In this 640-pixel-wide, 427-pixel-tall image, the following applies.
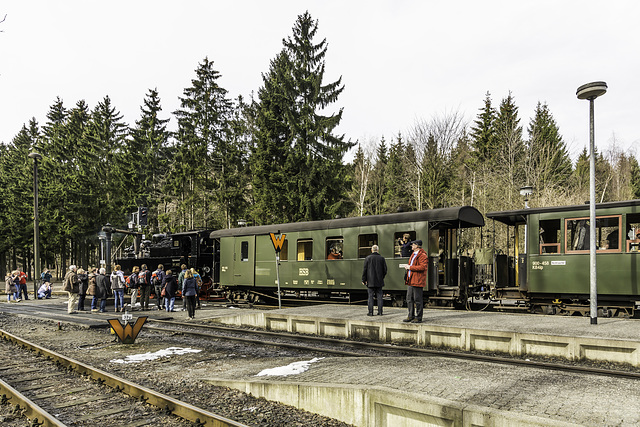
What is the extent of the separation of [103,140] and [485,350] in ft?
153

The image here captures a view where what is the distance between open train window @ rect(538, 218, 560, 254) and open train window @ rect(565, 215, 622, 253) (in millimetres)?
249

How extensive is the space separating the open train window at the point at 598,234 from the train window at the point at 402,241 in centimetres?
422

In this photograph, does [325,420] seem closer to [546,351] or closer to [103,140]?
[546,351]

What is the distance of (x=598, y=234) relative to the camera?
12633 mm

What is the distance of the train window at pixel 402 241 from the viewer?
14.6 meters

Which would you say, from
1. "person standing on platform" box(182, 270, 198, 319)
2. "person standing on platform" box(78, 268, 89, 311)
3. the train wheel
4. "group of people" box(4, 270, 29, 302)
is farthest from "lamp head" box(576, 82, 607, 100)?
"group of people" box(4, 270, 29, 302)

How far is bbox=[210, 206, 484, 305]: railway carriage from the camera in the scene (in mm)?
14570

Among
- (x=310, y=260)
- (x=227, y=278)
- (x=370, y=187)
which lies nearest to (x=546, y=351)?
(x=310, y=260)

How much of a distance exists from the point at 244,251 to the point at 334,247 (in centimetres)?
464

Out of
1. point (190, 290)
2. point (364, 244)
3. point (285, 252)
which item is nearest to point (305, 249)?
point (285, 252)

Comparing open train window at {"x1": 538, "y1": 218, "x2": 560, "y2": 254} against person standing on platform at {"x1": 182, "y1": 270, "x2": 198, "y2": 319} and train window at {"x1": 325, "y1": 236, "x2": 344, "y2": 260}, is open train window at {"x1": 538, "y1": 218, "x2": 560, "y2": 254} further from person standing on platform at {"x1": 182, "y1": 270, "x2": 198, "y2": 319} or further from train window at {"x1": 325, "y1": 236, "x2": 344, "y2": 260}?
person standing on platform at {"x1": 182, "y1": 270, "x2": 198, "y2": 319}

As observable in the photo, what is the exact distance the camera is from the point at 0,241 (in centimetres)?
4722

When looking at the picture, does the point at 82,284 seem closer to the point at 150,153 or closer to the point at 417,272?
the point at 417,272

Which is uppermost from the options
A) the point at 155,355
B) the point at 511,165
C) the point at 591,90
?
the point at 511,165
